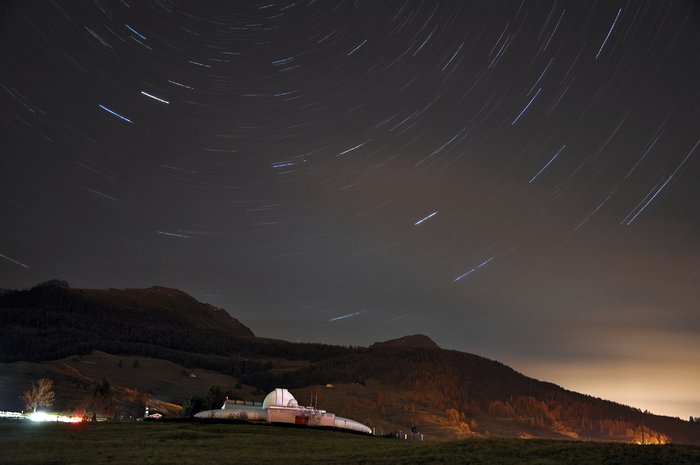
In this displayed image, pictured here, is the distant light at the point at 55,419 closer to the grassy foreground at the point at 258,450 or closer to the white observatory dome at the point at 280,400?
the grassy foreground at the point at 258,450

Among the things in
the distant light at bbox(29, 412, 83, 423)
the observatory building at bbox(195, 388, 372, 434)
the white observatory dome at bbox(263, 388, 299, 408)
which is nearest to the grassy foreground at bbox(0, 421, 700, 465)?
the distant light at bbox(29, 412, 83, 423)

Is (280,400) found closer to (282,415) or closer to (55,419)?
(282,415)

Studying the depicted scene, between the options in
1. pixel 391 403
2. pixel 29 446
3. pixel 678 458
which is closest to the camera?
pixel 678 458

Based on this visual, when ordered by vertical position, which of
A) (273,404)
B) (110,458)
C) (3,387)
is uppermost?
(3,387)

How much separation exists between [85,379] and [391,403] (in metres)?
71.2

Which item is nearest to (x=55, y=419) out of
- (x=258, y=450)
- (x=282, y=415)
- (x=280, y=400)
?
(x=282, y=415)

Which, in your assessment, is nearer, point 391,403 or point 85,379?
point 85,379

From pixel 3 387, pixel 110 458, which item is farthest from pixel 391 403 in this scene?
pixel 110 458

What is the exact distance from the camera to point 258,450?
42.5 m

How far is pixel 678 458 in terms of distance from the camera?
92.5ft

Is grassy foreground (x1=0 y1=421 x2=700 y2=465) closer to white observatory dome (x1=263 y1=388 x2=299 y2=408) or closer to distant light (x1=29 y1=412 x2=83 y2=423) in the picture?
distant light (x1=29 y1=412 x2=83 y2=423)

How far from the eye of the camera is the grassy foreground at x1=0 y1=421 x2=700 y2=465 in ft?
102

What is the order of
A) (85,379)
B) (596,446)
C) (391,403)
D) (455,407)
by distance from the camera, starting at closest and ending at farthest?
(596,446) → (85,379) → (391,403) → (455,407)

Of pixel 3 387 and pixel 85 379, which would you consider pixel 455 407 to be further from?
pixel 3 387
